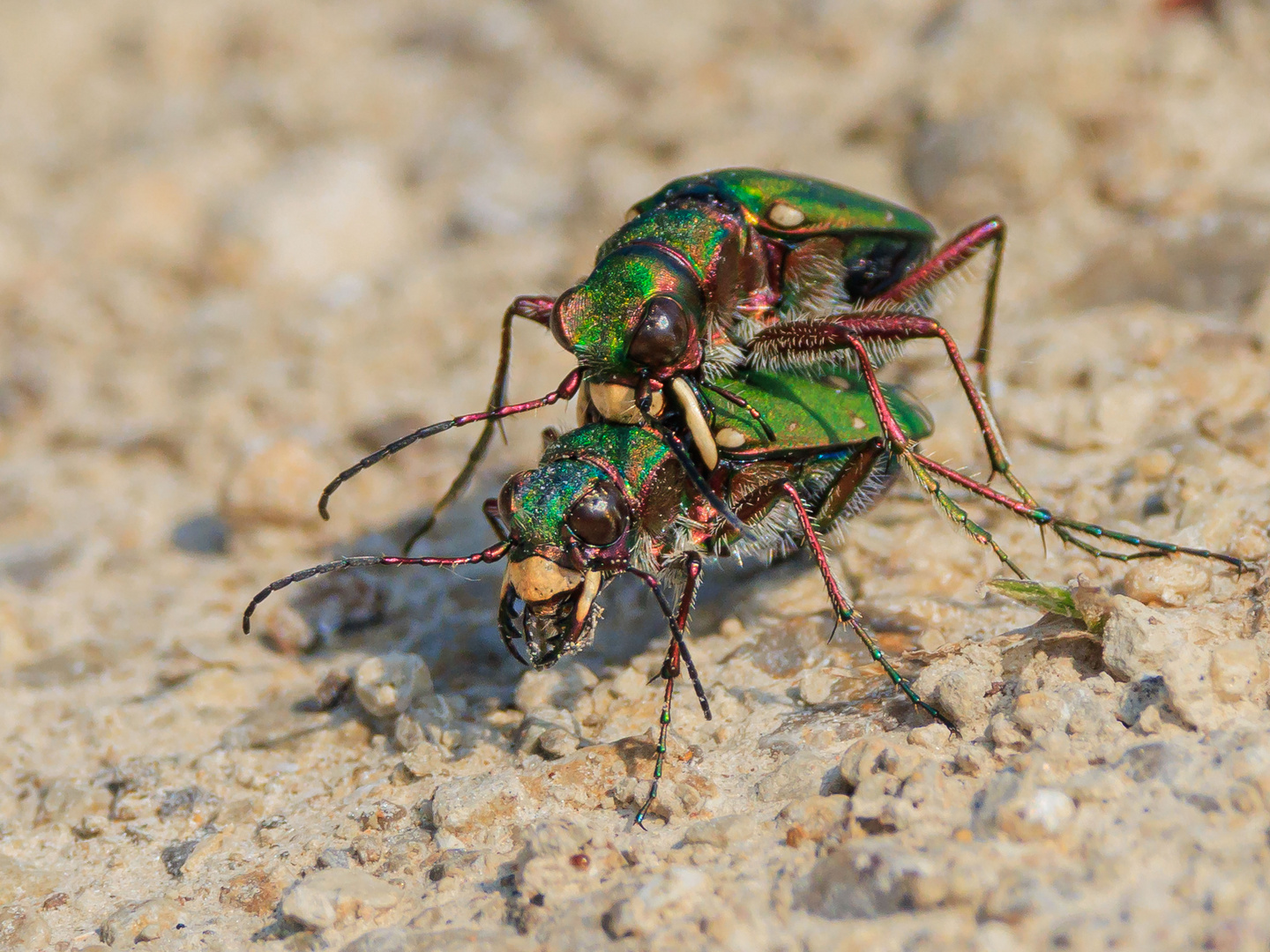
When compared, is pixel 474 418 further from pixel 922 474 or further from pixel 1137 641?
pixel 1137 641

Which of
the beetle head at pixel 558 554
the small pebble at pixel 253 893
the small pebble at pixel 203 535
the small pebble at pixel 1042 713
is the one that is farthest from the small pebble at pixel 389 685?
the small pebble at pixel 1042 713

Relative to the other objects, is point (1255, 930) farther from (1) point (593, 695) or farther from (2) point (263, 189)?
(2) point (263, 189)

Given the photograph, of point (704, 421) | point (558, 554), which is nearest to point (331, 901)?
point (558, 554)

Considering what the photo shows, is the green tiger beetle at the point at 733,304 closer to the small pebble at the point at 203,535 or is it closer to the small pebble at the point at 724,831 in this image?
the small pebble at the point at 724,831

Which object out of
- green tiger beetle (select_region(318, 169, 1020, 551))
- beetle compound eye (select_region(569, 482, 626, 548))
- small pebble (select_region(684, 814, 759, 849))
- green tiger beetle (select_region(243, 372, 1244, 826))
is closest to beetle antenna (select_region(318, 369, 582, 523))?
→ green tiger beetle (select_region(318, 169, 1020, 551))

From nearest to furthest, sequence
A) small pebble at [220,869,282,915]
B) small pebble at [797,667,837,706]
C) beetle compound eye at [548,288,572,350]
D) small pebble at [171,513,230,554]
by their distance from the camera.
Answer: small pebble at [220,869,282,915] < small pebble at [797,667,837,706] < beetle compound eye at [548,288,572,350] < small pebble at [171,513,230,554]

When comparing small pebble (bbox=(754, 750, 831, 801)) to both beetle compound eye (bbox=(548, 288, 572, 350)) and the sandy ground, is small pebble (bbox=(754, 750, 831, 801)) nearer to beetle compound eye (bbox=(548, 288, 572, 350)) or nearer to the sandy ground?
the sandy ground
